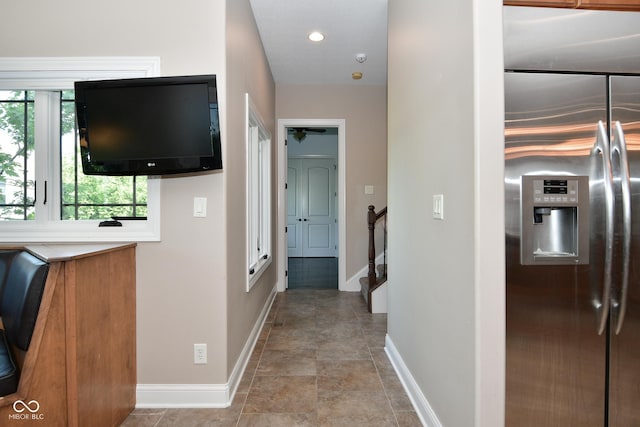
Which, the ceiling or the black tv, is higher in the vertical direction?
the ceiling

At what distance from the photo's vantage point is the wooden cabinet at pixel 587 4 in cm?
136

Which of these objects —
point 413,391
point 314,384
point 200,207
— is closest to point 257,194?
point 200,207

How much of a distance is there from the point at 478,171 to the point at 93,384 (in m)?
2.05

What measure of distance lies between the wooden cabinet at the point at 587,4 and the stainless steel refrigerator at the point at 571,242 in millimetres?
81

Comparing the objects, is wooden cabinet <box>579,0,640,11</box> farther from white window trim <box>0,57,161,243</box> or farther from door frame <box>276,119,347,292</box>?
door frame <box>276,119,347,292</box>

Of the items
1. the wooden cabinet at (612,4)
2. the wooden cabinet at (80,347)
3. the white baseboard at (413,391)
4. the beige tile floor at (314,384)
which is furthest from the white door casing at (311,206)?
the wooden cabinet at (612,4)

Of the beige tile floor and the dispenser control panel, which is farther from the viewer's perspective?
the beige tile floor

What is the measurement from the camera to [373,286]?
381 centimetres

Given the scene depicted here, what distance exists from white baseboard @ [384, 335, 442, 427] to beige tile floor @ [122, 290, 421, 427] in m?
0.04

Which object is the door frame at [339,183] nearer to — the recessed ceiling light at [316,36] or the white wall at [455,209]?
the recessed ceiling light at [316,36]

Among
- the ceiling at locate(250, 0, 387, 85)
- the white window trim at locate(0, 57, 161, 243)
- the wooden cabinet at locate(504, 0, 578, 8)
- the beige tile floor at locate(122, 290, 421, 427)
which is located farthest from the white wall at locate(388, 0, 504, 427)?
the white window trim at locate(0, 57, 161, 243)

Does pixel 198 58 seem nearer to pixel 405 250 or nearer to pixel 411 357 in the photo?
pixel 405 250

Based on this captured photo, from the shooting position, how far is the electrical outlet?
6.49ft

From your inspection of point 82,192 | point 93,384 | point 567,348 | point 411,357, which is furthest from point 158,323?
point 567,348
